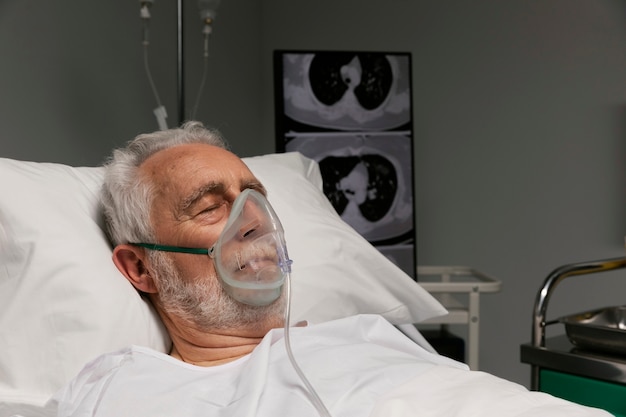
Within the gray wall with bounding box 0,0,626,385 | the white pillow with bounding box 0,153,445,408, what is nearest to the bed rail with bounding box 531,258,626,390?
the white pillow with bounding box 0,153,445,408

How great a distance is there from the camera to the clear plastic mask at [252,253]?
128cm

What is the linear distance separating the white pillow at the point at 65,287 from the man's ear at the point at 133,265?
0.09 feet

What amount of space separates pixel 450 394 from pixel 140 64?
2.01m

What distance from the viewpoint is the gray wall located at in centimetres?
292

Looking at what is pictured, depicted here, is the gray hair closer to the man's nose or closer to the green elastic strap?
the green elastic strap

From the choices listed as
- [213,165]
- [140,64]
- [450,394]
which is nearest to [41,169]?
[213,165]

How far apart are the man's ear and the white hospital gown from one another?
0.17 m

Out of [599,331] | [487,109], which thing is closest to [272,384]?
[599,331]

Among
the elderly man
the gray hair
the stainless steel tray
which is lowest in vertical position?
the stainless steel tray

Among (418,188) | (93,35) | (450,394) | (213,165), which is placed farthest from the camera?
(418,188)

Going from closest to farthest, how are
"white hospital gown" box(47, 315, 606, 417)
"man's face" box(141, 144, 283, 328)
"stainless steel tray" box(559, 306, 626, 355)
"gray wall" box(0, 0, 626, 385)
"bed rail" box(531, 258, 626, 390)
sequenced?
"white hospital gown" box(47, 315, 606, 417) → "man's face" box(141, 144, 283, 328) → "stainless steel tray" box(559, 306, 626, 355) → "bed rail" box(531, 258, 626, 390) → "gray wall" box(0, 0, 626, 385)

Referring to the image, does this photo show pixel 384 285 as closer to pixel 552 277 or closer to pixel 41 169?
pixel 552 277

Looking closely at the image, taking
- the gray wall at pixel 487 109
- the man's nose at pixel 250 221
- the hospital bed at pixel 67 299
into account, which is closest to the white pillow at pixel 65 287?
the hospital bed at pixel 67 299

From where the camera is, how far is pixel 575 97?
9.92ft
